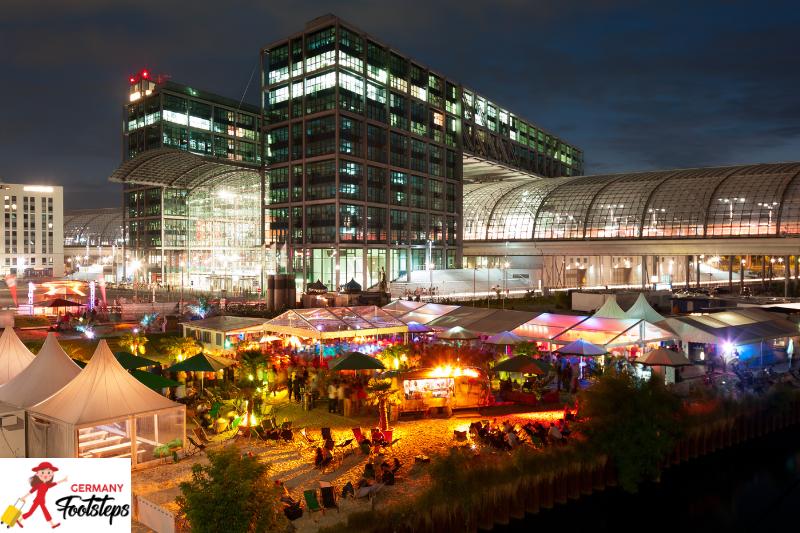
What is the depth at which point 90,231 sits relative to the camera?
176625 millimetres

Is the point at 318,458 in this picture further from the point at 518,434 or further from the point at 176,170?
the point at 176,170

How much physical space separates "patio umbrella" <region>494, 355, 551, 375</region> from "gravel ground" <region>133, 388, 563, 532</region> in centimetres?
195

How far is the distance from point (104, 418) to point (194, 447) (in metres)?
3.41

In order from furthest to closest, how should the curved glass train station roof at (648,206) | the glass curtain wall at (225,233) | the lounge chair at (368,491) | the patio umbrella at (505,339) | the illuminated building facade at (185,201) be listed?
1. the illuminated building facade at (185,201)
2. the glass curtain wall at (225,233)
3. the curved glass train station roof at (648,206)
4. the patio umbrella at (505,339)
5. the lounge chair at (368,491)

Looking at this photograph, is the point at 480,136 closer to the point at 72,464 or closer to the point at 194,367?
the point at 194,367

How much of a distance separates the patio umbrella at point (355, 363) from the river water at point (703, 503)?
936 centimetres

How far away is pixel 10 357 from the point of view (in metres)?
24.5

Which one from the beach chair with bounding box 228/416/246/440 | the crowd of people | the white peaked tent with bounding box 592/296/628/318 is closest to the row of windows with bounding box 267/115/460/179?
the white peaked tent with bounding box 592/296/628/318

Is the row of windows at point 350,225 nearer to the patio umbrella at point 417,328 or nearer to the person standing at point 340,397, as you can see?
the patio umbrella at point 417,328

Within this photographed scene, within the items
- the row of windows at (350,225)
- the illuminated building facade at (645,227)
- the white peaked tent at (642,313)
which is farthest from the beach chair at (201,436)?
the illuminated building facade at (645,227)

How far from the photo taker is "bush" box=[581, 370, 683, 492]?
65.1 ft

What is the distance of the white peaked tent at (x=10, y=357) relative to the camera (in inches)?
952

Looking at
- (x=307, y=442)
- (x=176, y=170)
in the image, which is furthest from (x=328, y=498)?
(x=176, y=170)

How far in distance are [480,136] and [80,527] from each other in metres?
106
